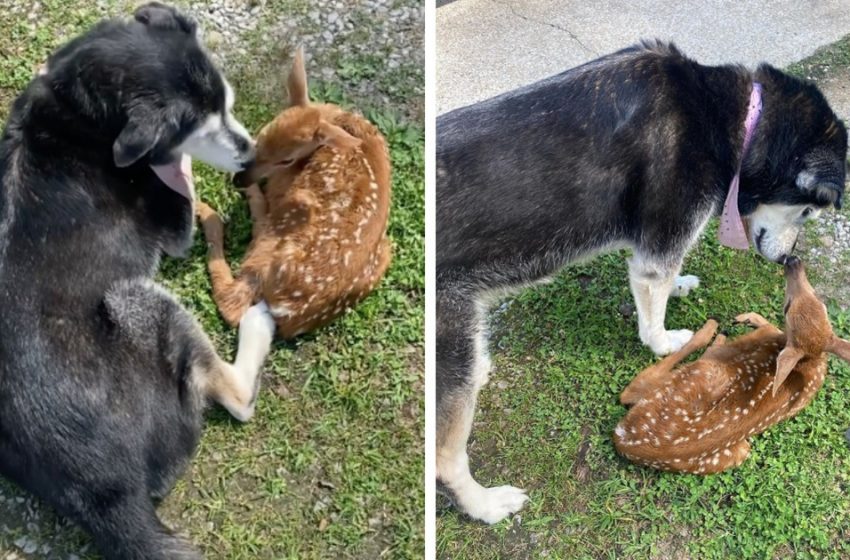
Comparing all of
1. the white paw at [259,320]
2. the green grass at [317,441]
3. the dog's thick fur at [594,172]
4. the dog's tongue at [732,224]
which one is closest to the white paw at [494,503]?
the dog's thick fur at [594,172]

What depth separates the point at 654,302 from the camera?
3.06 meters

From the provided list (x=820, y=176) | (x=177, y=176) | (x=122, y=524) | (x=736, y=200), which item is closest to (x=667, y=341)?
(x=736, y=200)

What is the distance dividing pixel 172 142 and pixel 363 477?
1321mm

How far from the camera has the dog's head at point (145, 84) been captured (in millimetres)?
2438

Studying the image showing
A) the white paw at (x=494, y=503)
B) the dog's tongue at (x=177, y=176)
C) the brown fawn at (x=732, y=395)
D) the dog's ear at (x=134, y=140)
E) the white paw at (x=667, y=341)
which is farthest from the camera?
the white paw at (x=667, y=341)

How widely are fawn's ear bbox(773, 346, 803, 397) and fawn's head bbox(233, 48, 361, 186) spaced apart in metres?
1.65

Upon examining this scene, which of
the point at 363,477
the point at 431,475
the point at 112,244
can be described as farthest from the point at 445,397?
the point at 112,244

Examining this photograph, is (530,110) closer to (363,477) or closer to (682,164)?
(682,164)

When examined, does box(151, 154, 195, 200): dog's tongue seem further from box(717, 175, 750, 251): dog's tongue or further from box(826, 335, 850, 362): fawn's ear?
box(826, 335, 850, 362): fawn's ear

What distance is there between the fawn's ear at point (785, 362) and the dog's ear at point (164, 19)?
226 cm

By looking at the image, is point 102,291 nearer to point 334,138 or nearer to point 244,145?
point 244,145

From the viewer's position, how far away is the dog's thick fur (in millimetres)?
2691

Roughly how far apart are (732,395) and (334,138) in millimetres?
1664

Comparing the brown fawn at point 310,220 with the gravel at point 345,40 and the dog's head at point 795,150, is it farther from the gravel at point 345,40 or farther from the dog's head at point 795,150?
the dog's head at point 795,150
